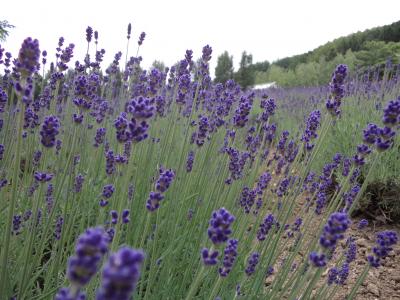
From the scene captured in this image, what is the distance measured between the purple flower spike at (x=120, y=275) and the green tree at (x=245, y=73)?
25696mm

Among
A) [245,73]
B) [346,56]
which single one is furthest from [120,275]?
[245,73]

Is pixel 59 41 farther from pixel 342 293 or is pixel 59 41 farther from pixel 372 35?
pixel 372 35

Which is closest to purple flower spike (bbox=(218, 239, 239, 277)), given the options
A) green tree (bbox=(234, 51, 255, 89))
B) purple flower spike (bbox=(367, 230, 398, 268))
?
purple flower spike (bbox=(367, 230, 398, 268))

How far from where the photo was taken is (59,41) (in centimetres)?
338

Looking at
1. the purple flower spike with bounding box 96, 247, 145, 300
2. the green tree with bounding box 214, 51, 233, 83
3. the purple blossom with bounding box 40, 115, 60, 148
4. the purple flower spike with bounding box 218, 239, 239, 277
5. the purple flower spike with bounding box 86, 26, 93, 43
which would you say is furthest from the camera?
the green tree with bounding box 214, 51, 233, 83

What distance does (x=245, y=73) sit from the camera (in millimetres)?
26078

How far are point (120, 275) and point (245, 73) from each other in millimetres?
26336

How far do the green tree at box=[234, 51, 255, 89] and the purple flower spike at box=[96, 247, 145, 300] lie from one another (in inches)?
1012

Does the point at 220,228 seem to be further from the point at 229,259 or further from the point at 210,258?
the point at 229,259

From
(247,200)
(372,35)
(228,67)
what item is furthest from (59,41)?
(372,35)

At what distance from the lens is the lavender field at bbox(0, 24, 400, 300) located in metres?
1.24

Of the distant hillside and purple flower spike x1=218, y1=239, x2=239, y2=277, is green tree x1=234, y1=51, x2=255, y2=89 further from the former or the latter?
purple flower spike x1=218, y1=239, x2=239, y2=277

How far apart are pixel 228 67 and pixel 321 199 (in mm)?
23764

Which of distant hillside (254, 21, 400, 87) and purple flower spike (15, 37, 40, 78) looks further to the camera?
distant hillside (254, 21, 400, 87)
